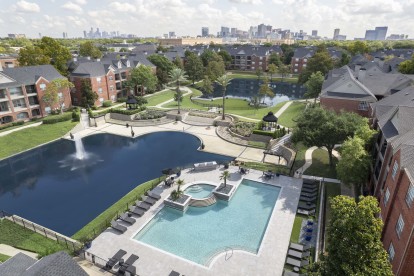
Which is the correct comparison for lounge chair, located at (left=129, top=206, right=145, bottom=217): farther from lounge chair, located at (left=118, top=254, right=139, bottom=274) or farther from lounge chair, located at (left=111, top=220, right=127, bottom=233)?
lounge chair, located at (left=118, top=254, right=139, bottom=274)

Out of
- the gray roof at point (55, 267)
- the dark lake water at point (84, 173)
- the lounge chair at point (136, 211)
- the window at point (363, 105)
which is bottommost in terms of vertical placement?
the dark lake water at point (84, 173)

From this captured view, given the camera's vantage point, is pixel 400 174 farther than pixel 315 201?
No

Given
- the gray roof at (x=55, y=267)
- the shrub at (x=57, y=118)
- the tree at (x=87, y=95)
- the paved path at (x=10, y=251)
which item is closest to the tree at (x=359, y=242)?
the gray roof at (x=55, y=267)

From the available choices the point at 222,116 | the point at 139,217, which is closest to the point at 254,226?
the point at 139,217

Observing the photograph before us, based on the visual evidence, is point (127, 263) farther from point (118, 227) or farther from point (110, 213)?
point (110, 213)

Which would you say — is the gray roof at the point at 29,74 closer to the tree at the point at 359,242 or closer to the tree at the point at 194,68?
the tree at the point at 194,68

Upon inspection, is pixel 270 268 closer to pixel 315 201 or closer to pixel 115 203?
pixel 315 201
